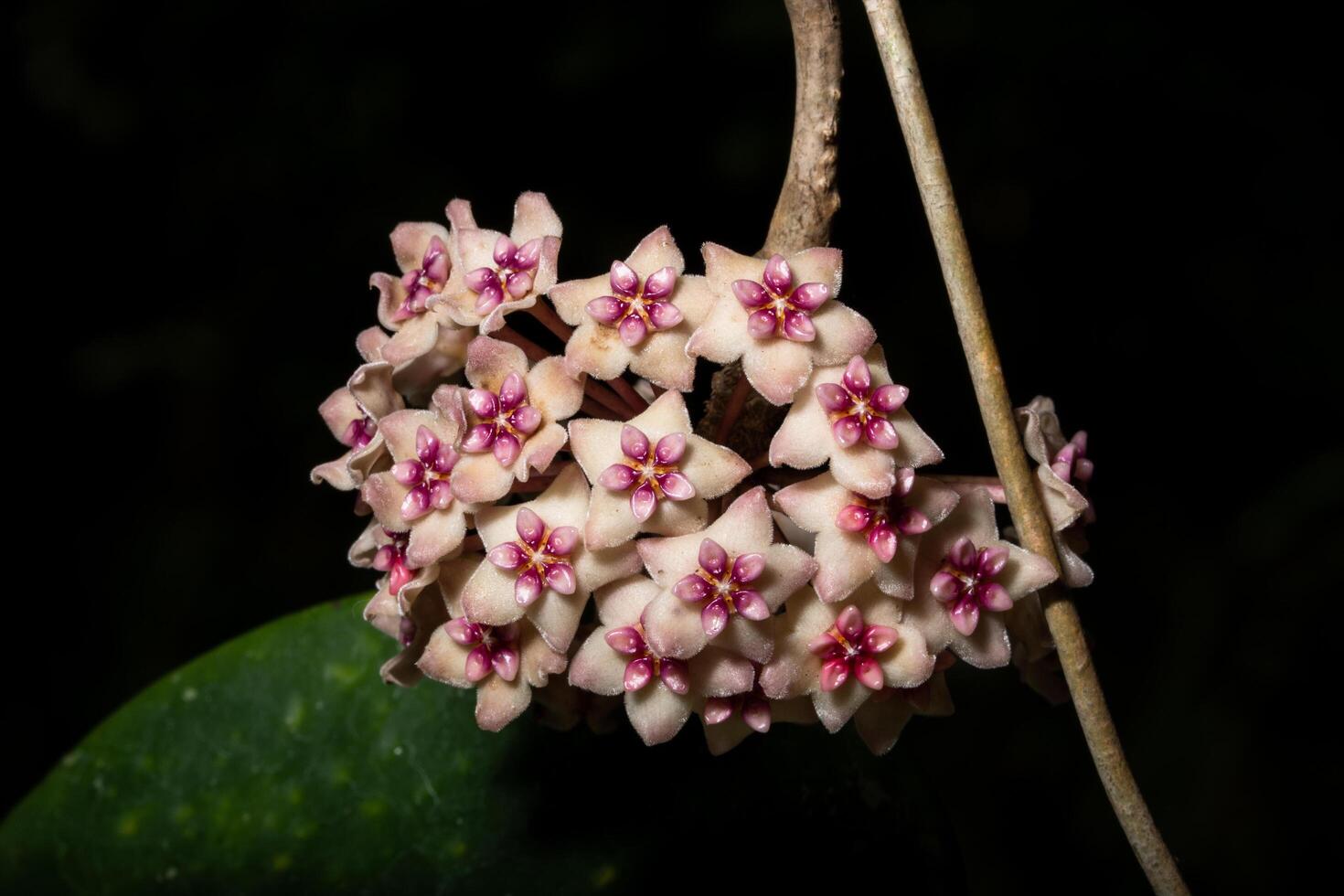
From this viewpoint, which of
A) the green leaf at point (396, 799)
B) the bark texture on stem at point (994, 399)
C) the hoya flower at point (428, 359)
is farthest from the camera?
the green leaf at point (396, 799)

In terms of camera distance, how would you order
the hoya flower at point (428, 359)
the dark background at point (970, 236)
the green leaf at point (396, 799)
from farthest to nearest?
1. the dark background at point (970, 236)
2. the green leaf at point (396, 799)
3. the hoya flower at point (428, 359)

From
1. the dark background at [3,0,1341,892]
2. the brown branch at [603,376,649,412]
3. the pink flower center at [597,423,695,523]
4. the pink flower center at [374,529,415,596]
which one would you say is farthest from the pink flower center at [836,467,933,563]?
the dark background at [3,0,1341,892]

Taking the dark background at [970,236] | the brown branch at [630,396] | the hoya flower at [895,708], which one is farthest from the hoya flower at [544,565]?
the dark background at [970,236]

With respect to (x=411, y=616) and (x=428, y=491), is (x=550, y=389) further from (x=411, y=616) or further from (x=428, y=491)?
(x=411, y=616)

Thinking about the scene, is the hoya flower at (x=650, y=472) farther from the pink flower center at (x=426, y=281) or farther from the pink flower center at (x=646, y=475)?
the pink flower center at (x=426, y=281)

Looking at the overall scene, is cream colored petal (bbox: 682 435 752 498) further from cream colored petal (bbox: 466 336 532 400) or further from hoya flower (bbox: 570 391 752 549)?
cream colored petal (bbox: 466 336 532 400)
